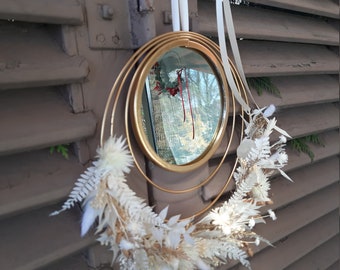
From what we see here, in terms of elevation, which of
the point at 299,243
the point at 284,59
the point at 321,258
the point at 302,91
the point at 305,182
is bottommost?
the point at 321,258

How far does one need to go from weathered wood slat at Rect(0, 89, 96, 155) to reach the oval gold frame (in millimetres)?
77

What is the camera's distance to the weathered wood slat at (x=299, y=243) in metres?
1.02

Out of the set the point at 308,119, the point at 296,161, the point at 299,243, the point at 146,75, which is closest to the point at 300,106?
the point at 308,119

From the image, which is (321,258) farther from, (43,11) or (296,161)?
(43,11)

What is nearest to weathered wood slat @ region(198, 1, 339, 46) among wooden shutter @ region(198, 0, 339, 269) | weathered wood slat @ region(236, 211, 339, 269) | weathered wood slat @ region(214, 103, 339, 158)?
wooden shutter @ region(198, 0, 339, 269)

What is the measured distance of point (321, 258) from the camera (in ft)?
4.22

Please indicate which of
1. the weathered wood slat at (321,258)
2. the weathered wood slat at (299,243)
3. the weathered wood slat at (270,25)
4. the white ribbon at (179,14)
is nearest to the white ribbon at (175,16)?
the white ribbon at (179,14)

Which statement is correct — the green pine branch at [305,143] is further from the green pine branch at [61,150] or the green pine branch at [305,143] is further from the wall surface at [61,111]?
the green pine branch at [61,150]

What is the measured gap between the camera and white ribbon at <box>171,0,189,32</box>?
62 cm

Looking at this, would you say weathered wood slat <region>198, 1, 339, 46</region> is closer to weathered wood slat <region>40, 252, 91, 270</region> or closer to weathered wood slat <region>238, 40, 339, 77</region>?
weathered wood slat <region>238, 40, 339, 77</region>

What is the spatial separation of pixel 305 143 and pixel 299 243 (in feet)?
1.15

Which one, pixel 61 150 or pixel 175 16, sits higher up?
→ pixel 175 16

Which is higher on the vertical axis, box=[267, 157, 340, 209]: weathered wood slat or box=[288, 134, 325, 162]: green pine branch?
box=[288, 134, 325, 162]: green pine branch

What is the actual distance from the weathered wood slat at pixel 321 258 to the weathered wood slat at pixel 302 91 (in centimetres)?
57
